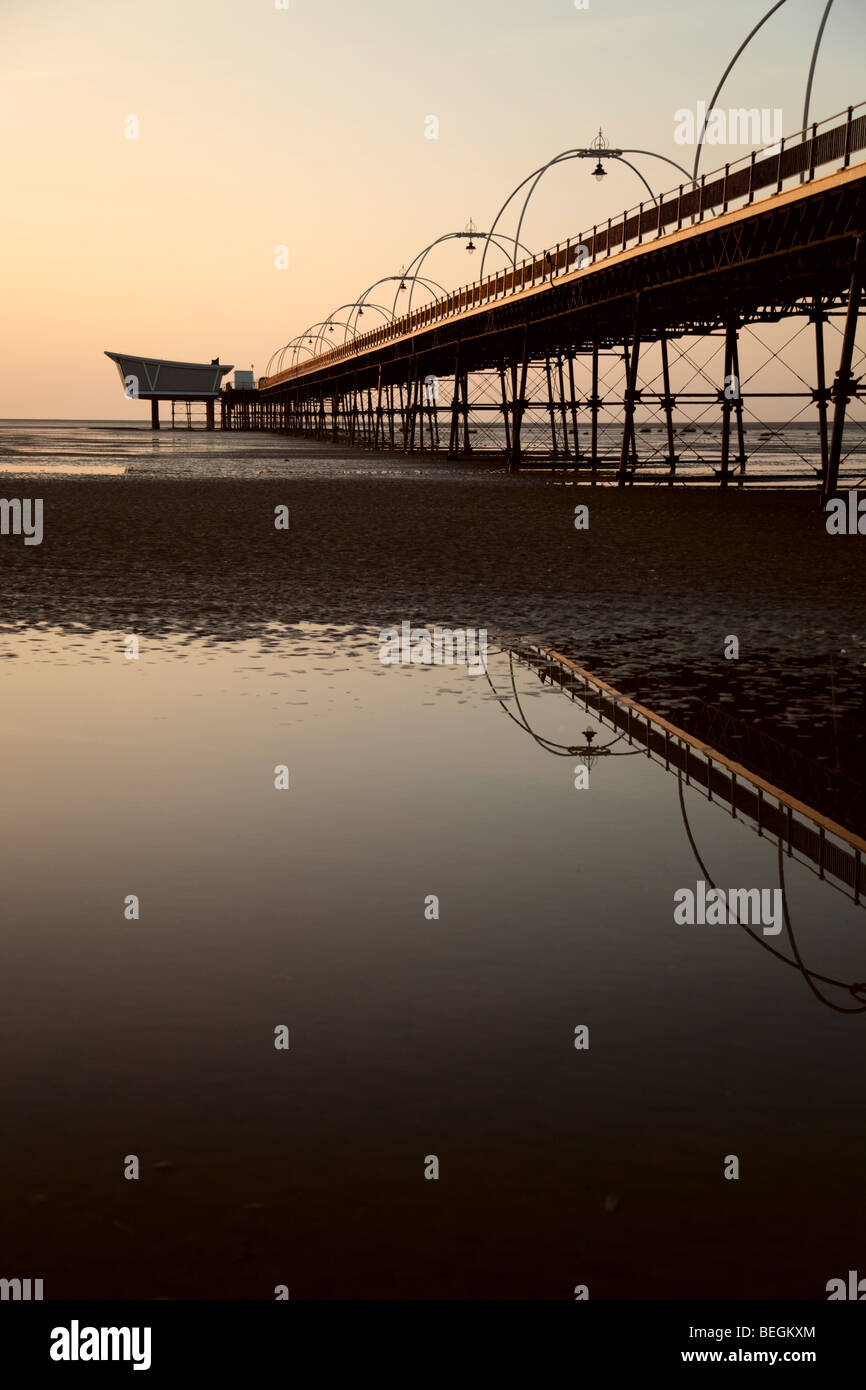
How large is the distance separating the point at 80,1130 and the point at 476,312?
67.9m

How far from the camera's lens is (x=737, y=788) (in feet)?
26.4

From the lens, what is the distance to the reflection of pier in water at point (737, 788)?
6777 mm

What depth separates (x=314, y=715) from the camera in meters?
10.2

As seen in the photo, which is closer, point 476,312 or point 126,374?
point 476,312

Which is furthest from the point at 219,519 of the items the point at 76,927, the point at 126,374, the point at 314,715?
the point at 126,374

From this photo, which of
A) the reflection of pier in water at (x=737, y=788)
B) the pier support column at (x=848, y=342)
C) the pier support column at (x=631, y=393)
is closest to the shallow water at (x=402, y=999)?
the reflection of pier in water at (x=737, y=788)

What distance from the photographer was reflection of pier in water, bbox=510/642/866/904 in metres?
6.78

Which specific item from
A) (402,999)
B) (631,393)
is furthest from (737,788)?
(631,393)

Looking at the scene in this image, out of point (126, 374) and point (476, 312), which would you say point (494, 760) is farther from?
point (126, 374)
